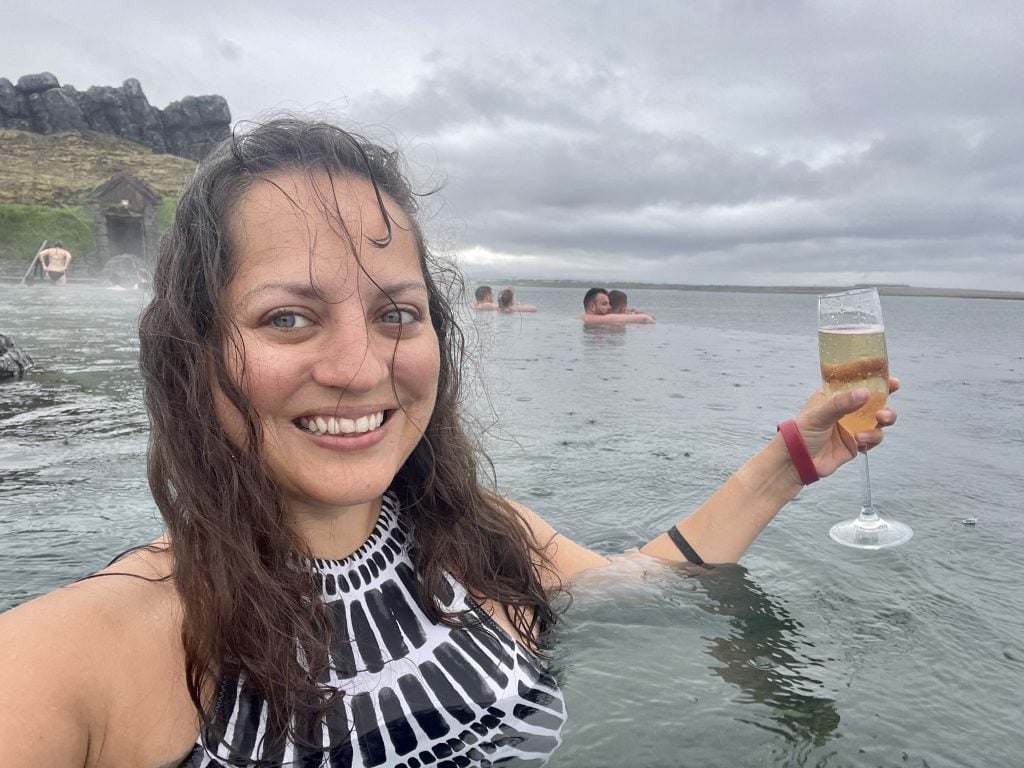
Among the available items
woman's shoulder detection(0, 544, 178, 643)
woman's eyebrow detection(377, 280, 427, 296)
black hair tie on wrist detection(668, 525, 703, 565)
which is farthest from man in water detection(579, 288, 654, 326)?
woman's shoulder detection(0, 544, 178, 643)

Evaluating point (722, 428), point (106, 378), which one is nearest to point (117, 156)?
point (106, 378)

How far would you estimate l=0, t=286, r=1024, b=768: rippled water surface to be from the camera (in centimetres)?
220

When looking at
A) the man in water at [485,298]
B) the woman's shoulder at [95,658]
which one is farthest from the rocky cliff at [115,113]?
the woman's shoulder at [95,658]

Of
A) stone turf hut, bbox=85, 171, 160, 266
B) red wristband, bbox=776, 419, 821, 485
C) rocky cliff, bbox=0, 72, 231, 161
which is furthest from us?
rocky cliff, bbox=0, 72, 231, 161

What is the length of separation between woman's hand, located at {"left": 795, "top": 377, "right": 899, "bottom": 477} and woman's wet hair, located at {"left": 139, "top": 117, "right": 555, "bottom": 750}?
1.56 m

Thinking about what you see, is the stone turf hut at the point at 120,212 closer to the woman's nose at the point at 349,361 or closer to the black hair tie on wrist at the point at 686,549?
the black hair tie on wrist at the point at 686,549

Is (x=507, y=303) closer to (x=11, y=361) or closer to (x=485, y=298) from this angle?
(x=485, y=298)

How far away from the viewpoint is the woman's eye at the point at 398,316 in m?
2.00

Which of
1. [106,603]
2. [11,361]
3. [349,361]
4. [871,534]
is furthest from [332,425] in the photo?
[11,361]

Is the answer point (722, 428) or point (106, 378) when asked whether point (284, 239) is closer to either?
point (722, 428)

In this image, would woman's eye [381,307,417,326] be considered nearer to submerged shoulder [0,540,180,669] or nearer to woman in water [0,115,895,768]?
woman in water [0,115,895,768]

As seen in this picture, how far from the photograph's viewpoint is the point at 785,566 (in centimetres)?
349

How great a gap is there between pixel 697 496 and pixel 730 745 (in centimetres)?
278

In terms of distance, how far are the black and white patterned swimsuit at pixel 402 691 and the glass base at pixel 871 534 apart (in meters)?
1.66
